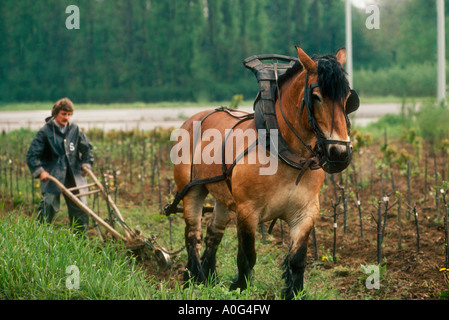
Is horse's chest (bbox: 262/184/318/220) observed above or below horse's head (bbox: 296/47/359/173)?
below

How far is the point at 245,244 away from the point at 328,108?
1264mm

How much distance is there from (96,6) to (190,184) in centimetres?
1666

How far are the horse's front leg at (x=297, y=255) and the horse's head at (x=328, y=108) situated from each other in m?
0.59

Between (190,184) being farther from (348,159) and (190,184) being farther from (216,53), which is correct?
(216,53)

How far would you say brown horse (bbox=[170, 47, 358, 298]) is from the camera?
12.1 ft

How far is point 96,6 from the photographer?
20172 millimetres

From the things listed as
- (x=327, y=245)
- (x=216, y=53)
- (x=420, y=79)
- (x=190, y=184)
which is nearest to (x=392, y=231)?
(x=327, y=245)

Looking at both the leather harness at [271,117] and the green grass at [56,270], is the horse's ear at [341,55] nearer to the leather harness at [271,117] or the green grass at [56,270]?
the leather harness at [271,117]

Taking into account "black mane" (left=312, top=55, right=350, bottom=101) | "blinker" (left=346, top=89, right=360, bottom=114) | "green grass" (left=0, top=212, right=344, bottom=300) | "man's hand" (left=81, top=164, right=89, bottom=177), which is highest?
"black mane" (left=312, top=55, right=350, bottom=101)

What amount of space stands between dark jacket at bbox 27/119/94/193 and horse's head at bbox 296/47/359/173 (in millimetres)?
3598

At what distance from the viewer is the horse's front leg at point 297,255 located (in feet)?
13.7

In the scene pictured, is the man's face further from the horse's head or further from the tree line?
the tree line

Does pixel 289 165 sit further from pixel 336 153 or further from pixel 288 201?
pixel 336 153

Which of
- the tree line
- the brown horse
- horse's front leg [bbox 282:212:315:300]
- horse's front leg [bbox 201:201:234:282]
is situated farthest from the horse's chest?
the tree line
